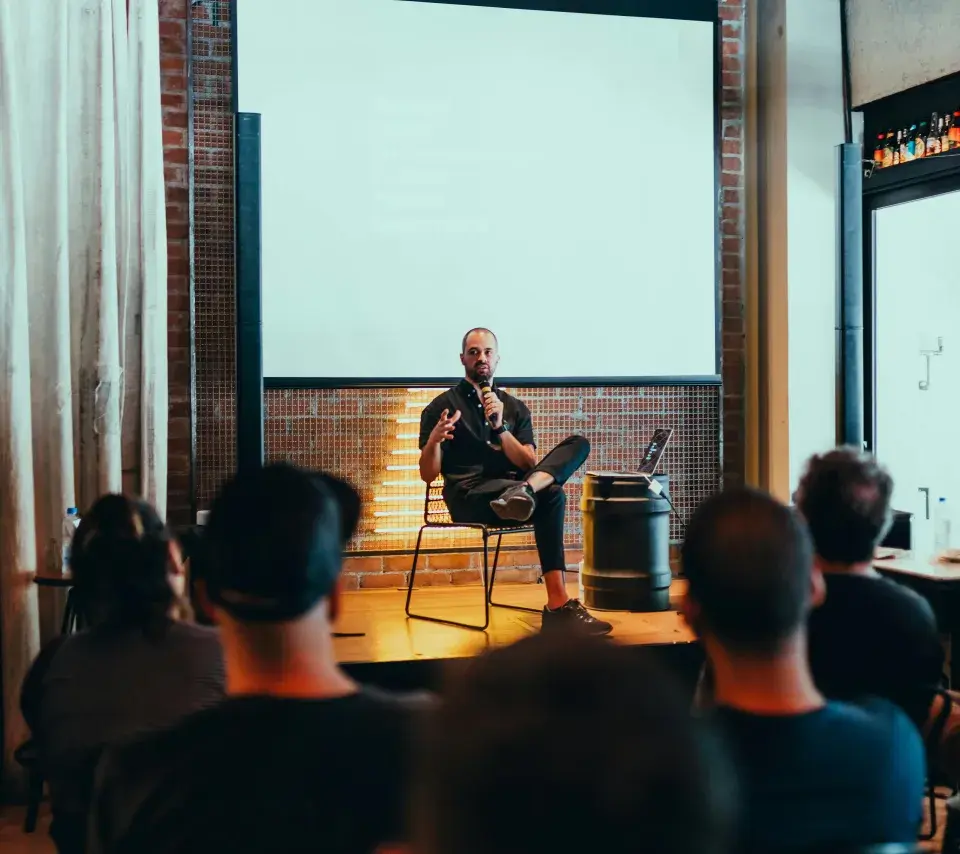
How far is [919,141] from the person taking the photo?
16.2 ft

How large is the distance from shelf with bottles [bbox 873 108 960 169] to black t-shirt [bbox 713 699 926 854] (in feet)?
13.5

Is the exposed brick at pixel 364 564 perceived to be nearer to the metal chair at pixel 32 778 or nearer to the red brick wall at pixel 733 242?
the red brick wall at pixel 733 242

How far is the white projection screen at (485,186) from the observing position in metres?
4.94

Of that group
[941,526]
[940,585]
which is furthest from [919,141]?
[940,585]

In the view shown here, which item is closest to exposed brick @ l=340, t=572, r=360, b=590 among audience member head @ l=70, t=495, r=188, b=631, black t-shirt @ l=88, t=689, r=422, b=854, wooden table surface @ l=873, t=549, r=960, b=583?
wooden table surface @ l=873, t=549, r=960, b=583

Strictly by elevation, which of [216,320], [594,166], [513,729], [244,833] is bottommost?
[244,833]

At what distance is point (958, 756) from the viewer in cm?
202

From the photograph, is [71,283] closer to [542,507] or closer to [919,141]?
[542,507]

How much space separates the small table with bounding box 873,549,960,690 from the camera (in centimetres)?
302

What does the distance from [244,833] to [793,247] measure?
4.78 meters

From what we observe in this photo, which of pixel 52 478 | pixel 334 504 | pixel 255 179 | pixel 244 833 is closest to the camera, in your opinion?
pixel 244 833

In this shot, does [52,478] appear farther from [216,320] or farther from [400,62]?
[400,62]

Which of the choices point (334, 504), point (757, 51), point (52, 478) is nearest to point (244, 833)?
point (334, 504)

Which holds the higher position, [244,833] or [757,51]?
[757,51]
